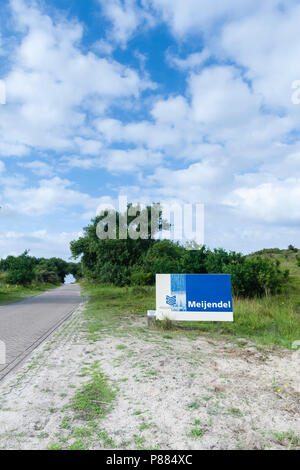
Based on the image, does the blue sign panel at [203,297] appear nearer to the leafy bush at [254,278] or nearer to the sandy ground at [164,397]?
the sandy ground at [164,397]

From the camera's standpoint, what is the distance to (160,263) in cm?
2544

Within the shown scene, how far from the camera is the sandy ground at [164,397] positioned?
11.0ft

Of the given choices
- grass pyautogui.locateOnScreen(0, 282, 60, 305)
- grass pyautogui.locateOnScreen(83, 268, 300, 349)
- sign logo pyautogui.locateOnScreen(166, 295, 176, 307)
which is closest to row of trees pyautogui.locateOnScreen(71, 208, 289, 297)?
grass pyautogui.locateOnScreen(83, 268, 300, 349)

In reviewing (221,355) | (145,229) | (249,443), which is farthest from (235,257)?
(145,229)

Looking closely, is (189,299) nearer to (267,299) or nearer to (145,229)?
(267,299)

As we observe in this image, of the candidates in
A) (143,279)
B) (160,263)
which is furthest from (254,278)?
(143,279)

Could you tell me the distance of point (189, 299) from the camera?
32.2ft

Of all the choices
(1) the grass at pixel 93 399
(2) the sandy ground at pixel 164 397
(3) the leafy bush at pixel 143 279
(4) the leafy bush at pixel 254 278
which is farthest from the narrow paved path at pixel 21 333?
(3) the leafy bush at pixel 143 279

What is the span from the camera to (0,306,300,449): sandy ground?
3.36 metres

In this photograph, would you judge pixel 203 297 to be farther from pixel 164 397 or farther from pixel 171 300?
pixel 164 397

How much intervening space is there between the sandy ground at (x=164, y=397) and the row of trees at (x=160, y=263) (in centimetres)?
915

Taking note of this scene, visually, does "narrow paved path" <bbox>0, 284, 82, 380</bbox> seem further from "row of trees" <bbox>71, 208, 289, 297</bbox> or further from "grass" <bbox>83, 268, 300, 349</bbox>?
"row of trees" <bbox>71, 208, 289, 297</bbox>

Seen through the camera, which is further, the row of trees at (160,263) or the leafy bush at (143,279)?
the leafy bush at (143,279)
